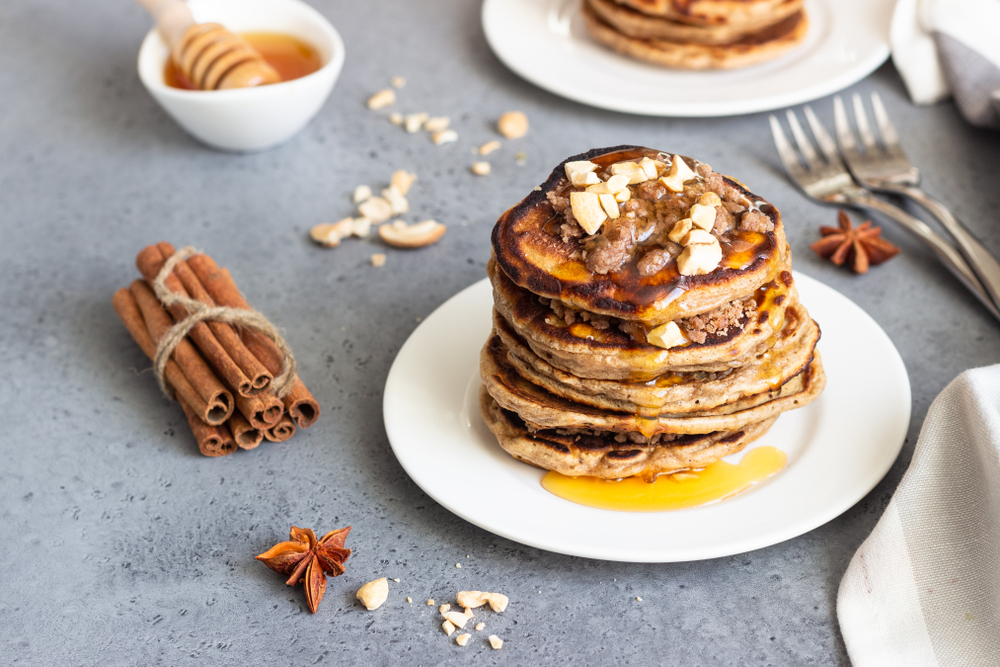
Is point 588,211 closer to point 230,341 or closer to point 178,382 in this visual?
point 230,341

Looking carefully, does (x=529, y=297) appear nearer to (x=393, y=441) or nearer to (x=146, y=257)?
(x=393, y=441)

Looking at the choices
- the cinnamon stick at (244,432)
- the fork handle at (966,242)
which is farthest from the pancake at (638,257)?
the fork handle at (966,242)

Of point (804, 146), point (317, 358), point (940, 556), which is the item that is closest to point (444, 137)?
point (317, 358)

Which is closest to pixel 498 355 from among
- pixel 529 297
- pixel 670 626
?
pixel 529 297

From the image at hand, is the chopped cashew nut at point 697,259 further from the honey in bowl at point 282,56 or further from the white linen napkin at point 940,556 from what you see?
the honey in bowl at point 282,56

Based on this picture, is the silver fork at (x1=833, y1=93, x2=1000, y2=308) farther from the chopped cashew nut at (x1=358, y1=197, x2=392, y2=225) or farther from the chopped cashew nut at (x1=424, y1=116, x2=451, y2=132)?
the chopped cashew nut at (x1=358, y1=197, x2=392, y2=225)

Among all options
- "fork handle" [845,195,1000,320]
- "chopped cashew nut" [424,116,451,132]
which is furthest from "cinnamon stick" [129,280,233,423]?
"fork handle" [845,195,1000,320]

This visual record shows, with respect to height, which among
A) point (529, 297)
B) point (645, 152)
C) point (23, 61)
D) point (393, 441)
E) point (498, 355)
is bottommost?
point (23, 61)
